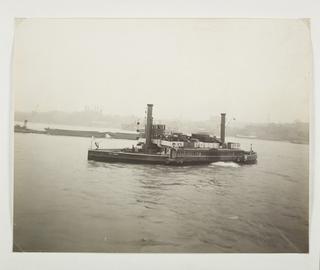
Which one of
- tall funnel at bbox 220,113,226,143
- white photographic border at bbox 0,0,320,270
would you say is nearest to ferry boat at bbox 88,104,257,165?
tall funnel at bbox 220,113,226,143

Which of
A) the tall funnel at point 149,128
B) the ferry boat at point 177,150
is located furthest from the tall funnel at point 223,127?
the tall funnel at point 149,128

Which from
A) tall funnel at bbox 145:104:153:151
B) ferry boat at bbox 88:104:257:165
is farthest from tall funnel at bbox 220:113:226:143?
tall funnel at bbox 145:104:153:151

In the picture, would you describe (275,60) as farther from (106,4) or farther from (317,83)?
(106,4)

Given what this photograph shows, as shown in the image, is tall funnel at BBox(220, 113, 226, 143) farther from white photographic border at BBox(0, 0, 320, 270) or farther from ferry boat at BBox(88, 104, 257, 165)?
white photographic border at BBox(0, 0, 320, 270)

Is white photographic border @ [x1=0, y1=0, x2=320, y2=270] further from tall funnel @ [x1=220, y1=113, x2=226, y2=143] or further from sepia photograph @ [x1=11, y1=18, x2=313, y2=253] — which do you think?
tall funnel @ [x1=220, y1=113, x2=226, y2=143]

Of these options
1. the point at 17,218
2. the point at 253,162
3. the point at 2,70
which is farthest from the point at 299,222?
the point at 2,70

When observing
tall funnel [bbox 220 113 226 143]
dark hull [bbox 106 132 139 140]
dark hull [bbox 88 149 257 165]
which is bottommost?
dark hull [bbox 88 149 257 165]

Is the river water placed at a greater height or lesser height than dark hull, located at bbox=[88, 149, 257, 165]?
lesser

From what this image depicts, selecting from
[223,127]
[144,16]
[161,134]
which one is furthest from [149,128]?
[144,16]
